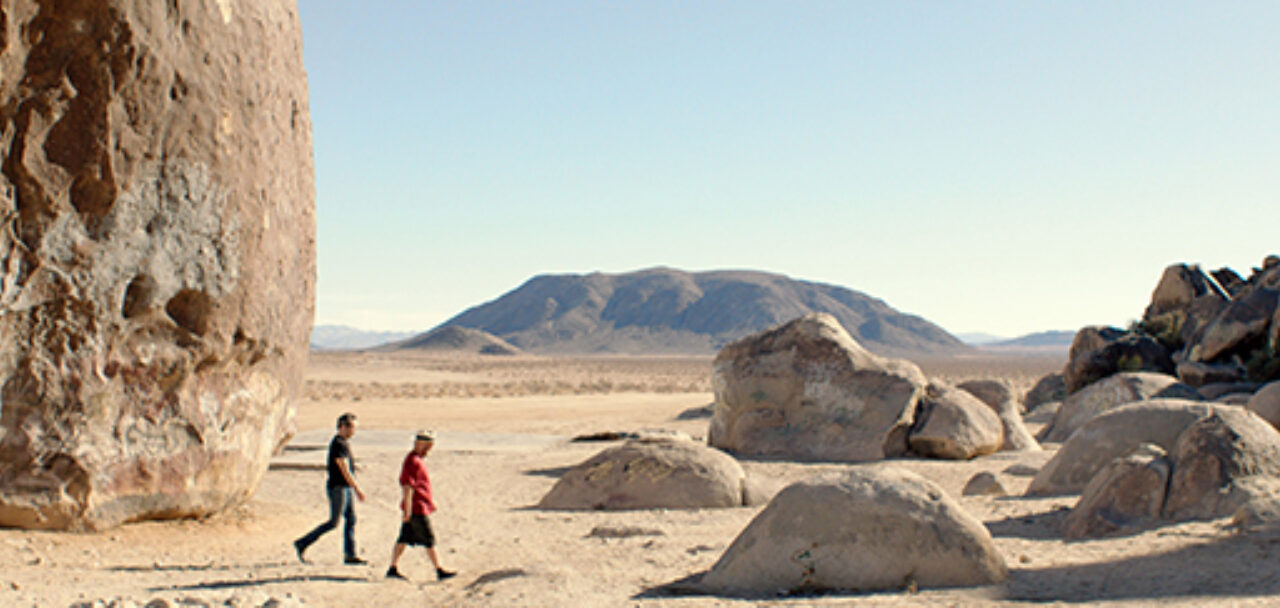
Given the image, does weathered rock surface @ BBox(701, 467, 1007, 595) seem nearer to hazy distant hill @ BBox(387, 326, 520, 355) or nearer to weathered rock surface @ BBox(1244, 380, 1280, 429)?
weathered rock surface @ BBox(1244, 380, 1280, 429)

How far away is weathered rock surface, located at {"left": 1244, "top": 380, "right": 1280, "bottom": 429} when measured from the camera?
1324cm

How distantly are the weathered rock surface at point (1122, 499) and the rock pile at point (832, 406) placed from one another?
6708mm

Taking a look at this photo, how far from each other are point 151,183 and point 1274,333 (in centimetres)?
1947

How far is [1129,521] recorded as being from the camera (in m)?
7.84

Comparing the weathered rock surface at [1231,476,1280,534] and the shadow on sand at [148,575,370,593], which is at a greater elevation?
the weathered rock surface at [1231,476,1280,534]

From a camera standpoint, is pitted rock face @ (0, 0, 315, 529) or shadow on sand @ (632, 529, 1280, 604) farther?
pitted rock face @ (0, 0, 315, 529)

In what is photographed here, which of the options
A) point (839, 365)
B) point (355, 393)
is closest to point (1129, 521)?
point (839, 365)

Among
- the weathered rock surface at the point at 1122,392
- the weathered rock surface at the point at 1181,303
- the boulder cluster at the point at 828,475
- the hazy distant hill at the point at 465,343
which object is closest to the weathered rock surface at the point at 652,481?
the boulder cluster at the point at 828,475

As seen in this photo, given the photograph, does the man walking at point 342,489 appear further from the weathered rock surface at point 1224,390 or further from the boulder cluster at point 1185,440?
the weathered rock surface at point 1224,390

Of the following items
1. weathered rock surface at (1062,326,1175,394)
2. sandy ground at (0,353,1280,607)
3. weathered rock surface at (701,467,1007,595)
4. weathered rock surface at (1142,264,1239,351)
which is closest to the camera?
sandy ground at (0,353,1280,607)

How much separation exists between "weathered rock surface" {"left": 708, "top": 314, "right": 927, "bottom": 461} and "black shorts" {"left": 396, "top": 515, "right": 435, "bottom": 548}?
897 centimetres

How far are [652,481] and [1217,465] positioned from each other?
5.62 metres

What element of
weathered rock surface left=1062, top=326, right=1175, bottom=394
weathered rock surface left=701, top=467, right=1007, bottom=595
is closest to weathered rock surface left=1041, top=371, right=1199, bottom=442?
weathered rock surface left=1062, top=326, right=1175, bottom=394

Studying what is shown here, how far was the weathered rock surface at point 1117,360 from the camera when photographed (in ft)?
72.3
